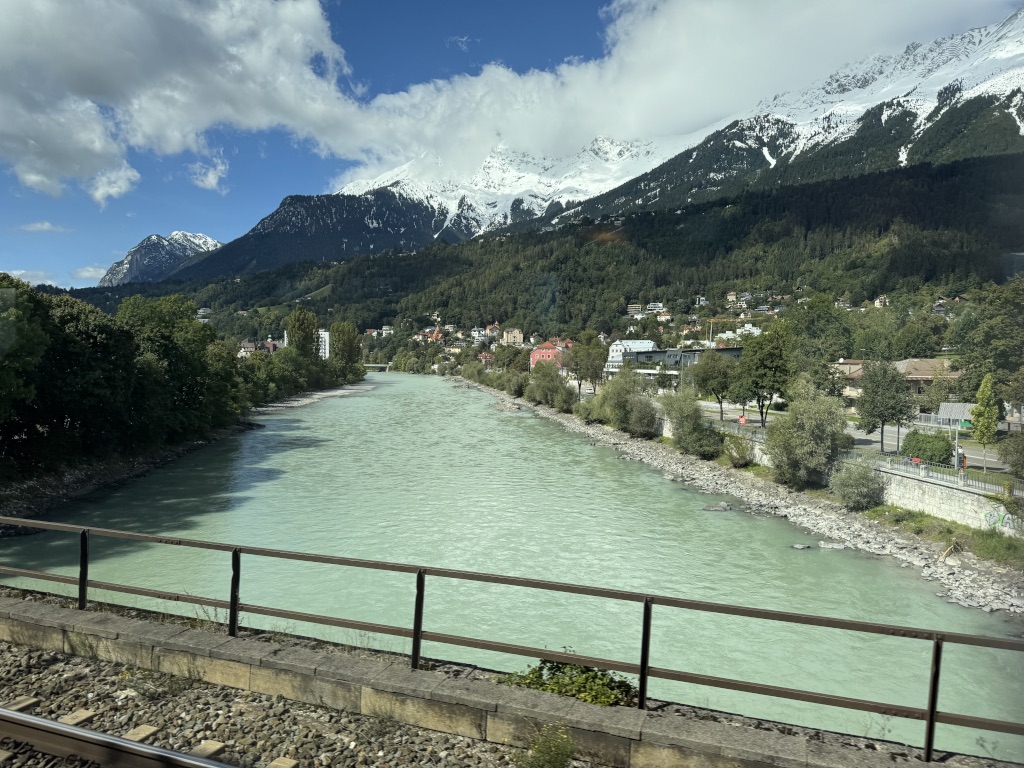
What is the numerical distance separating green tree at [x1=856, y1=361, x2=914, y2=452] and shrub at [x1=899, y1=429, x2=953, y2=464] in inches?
96.4

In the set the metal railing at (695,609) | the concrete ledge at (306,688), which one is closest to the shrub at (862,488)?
the metal railing at (695,609)

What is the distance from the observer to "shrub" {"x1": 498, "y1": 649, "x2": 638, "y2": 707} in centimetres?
448

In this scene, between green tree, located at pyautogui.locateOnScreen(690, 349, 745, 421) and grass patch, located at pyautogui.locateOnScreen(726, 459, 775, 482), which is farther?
green tree, located at pyautogui.locateOnScreen(690, 349, 745, 421)

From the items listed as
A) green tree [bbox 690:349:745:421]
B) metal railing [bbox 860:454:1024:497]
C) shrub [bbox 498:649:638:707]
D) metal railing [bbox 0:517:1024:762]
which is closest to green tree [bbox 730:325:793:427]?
green tree [bbox 690:349:745:421]

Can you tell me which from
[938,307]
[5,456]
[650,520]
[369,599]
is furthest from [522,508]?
[938,307]

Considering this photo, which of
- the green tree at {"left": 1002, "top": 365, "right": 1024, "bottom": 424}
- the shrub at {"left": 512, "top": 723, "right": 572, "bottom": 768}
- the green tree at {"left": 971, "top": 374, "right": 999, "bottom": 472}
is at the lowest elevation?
the shrub at {"left": 512, "top": 723, "right": 572, "bottom": 768}

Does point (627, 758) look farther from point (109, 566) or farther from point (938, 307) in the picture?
point (938, 307)

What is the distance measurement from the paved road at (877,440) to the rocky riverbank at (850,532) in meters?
7.03

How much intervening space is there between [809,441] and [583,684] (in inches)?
989

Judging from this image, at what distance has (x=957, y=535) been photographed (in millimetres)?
19438

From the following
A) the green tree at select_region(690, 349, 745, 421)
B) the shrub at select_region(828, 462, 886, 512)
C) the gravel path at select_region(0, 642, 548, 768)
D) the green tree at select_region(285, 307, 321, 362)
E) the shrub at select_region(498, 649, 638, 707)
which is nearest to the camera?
the gravel path at select_region(0, 642, 548, 768)

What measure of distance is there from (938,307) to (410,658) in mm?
127212

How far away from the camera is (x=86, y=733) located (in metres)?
3.96

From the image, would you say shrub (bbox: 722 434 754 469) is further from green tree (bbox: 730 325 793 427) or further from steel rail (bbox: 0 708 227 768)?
steel rail (bbox: 0 708 227 768)
